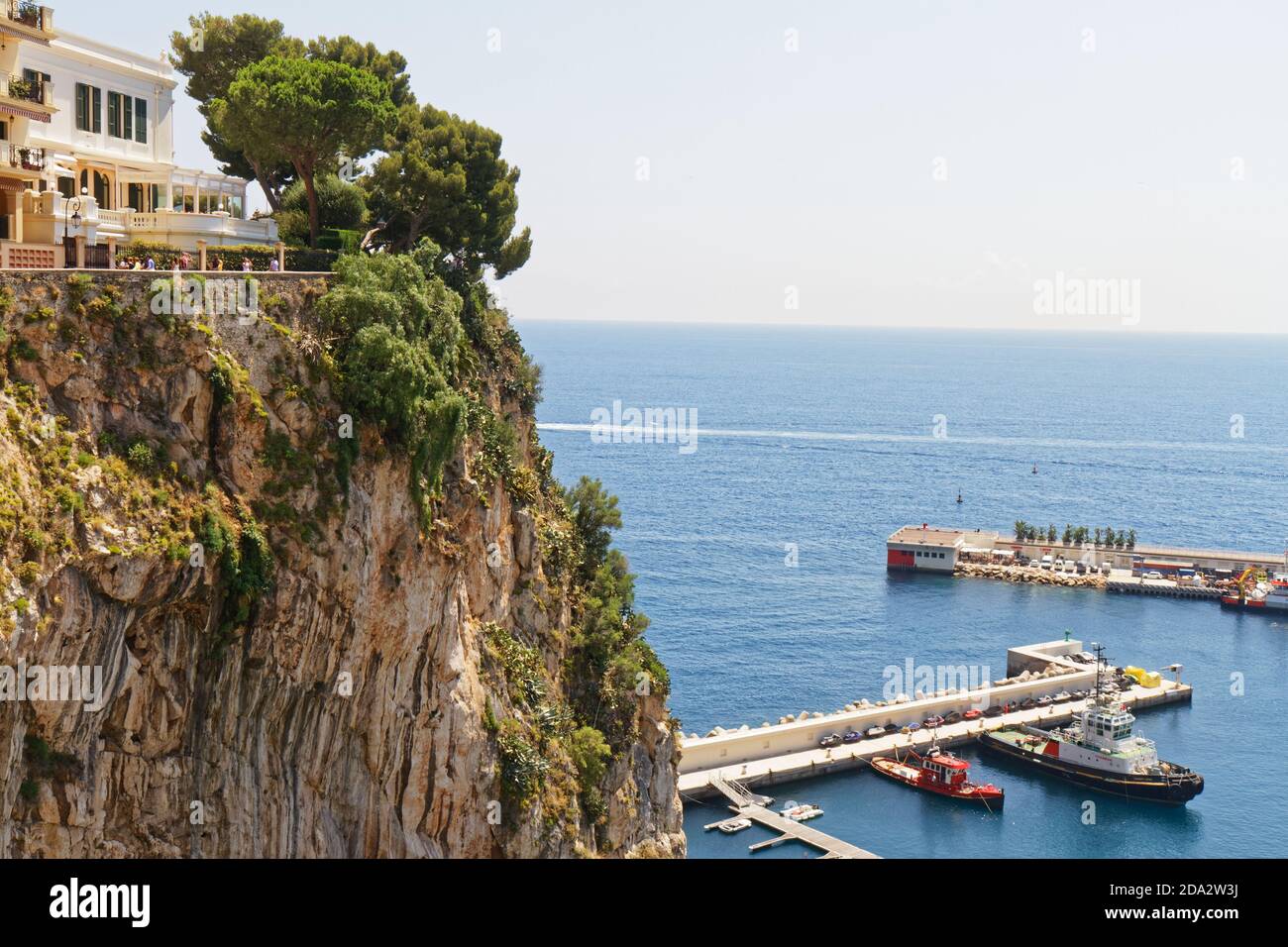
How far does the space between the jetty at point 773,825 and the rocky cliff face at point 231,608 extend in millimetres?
25791

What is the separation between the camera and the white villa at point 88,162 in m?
34.0

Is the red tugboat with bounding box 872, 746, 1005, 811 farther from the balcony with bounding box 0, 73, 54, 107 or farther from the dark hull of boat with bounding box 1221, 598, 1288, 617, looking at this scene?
the balcony with bounding box 0, 73, 54, 107

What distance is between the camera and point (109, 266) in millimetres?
31344

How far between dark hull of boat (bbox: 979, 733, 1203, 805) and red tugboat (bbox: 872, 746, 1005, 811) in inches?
165

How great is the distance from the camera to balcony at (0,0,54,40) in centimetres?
3391

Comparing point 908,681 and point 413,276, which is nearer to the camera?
point 413,276

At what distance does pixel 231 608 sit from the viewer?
93.6 feet

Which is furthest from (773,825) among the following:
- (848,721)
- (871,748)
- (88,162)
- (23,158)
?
(23,158)

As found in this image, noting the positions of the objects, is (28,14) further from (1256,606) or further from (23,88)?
(1256,606)

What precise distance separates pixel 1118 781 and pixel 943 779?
967 cm
